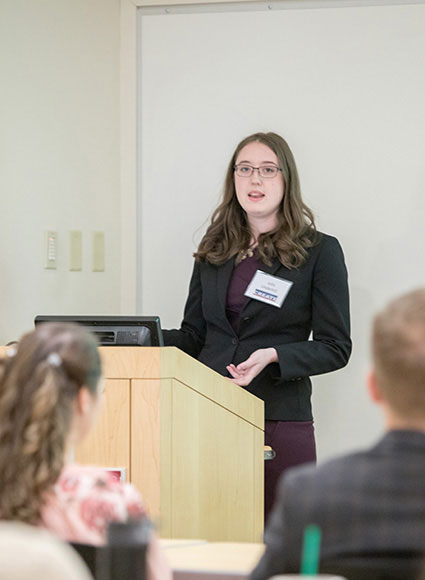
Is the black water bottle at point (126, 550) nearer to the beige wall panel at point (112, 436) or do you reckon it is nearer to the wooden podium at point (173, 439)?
the wooden podium at point (173, 439)

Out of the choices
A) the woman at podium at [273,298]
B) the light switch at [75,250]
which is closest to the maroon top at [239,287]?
the woman at podium at [273,298]

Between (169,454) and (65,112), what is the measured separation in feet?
7.31

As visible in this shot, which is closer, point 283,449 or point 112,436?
point 112,436

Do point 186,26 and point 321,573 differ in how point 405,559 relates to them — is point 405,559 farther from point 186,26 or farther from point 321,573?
point 186,26

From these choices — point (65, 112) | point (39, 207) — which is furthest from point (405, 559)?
point (65, 112)

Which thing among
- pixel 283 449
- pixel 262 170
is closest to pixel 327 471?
pixel 283 449

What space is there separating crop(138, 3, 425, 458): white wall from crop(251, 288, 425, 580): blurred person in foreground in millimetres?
3033

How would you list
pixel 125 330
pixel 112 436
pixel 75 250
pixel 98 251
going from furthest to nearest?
pixel 98 251 < pixel 75 250 < pixel 125 330 < pixel 112 436

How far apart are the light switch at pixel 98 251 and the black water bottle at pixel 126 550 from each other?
3.37 m

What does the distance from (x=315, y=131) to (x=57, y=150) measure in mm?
1241

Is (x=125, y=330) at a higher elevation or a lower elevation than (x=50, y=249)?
lower

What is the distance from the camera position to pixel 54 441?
1548 millimetres

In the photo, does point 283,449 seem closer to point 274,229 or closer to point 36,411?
point 274,229

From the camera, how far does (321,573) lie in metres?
1.37
